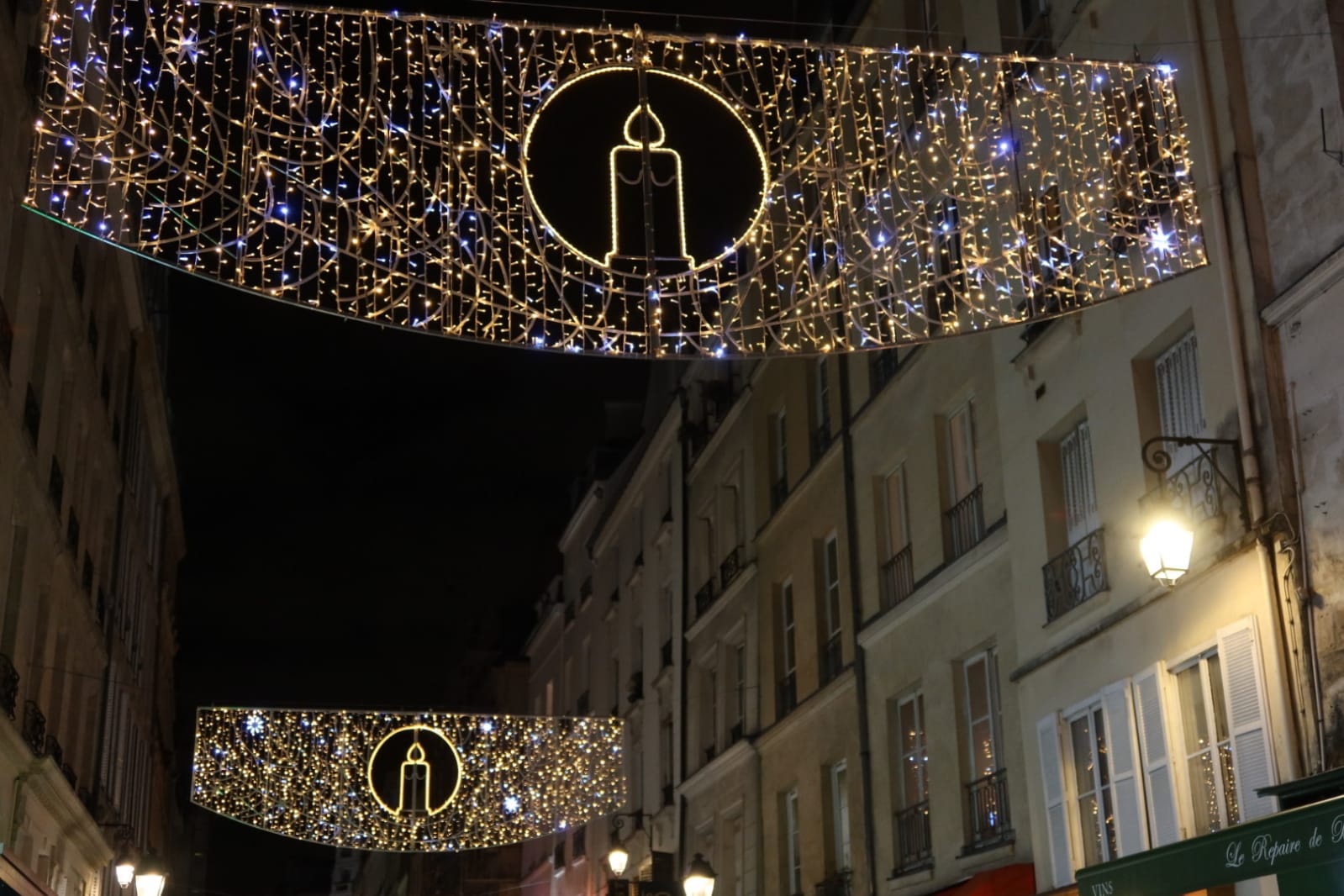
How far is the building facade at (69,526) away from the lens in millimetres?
17406

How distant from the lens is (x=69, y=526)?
22266mm

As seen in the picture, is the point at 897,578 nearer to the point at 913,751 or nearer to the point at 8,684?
the point at 913,751

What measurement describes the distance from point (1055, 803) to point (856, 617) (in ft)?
19.4

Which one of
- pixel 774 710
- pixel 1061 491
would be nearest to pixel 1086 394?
pixel 1061 491

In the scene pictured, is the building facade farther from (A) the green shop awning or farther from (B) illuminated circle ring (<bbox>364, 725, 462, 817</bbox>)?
(A) the green shop awning

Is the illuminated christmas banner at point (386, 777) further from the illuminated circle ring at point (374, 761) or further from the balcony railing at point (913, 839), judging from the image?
the balcony railing at point (913, 839)

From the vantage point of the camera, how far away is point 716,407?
27312 mm

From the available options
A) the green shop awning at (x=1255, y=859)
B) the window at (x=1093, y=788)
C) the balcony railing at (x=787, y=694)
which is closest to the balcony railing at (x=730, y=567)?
the balcony railing at (x=787, y=694)

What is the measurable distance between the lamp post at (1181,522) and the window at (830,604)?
899 cm

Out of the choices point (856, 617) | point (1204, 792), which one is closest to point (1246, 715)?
point (1204, 792)

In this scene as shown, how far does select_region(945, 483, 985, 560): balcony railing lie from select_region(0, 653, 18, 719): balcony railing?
10192 millimetres

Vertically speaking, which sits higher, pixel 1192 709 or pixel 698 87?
pixel 698 87

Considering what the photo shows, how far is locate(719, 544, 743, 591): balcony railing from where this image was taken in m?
25.0

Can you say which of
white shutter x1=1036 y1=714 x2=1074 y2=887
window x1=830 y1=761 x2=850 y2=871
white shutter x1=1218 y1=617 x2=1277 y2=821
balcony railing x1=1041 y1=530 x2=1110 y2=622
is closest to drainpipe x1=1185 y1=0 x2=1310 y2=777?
white shutter x1=1218 y1=617 x2=1277 y2=821
